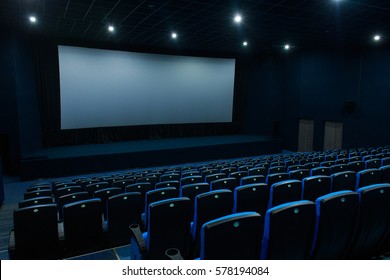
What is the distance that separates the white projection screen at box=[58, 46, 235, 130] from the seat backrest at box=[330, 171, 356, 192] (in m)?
11.9

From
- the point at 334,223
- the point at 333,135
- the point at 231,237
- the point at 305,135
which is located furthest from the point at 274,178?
the point at 305,135

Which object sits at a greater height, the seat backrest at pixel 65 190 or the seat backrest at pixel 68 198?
the seat backrest at pixel 68 198

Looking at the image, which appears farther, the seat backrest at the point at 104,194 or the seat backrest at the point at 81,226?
the seat backrest at the point at 104,194

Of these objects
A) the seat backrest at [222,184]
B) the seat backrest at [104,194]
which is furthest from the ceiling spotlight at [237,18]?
the seat backrest at [104,194]

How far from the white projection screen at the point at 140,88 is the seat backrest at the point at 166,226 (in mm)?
11908

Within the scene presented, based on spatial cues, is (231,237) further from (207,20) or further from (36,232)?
(207,20)

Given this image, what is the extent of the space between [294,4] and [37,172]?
9.90m

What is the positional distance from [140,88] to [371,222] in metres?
13.5

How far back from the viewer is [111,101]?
14.5 metres

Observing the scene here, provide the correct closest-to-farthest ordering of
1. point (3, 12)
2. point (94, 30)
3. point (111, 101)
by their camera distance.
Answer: point (3, 12) → point (94, 30) → point (111, 101)

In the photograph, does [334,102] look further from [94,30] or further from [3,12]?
[3,12]

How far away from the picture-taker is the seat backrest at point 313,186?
13.8 feet

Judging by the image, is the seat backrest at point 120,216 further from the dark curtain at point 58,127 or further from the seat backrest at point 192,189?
the dark curtain at point 58,127

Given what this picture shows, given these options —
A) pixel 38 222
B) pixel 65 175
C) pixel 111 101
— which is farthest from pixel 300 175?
pixel 111 101
